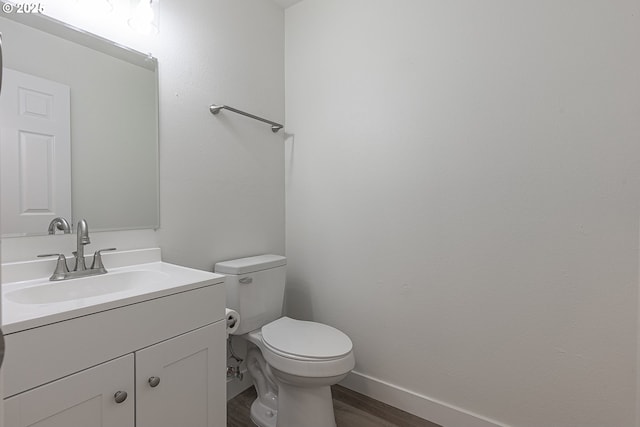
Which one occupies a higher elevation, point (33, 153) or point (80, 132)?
point (80, 132)

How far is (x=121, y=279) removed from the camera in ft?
4.16

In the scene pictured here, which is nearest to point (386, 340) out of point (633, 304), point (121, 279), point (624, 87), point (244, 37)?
point (633, 304)

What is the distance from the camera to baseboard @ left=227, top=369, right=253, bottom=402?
178cm

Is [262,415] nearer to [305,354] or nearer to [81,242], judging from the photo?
[305,354]

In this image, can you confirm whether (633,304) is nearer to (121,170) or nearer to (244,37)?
(121,170)

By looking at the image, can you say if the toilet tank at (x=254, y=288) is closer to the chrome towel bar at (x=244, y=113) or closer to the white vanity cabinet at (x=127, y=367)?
the white vanity cabinet at (x=127, y=367)

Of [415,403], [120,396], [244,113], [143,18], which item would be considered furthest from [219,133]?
[415,403]

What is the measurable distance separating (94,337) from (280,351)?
743mm

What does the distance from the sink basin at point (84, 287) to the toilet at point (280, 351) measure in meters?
0.43

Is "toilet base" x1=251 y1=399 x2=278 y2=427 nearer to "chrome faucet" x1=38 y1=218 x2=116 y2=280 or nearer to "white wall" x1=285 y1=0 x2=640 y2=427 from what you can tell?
"white wall" x1=285 y1=0 x2=640 y2=427

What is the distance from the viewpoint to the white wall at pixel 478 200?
49.4 inches

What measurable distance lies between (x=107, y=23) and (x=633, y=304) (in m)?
2.30

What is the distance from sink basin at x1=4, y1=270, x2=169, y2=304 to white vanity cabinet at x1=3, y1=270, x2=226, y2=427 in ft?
0.63

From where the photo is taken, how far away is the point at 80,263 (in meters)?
1.21
